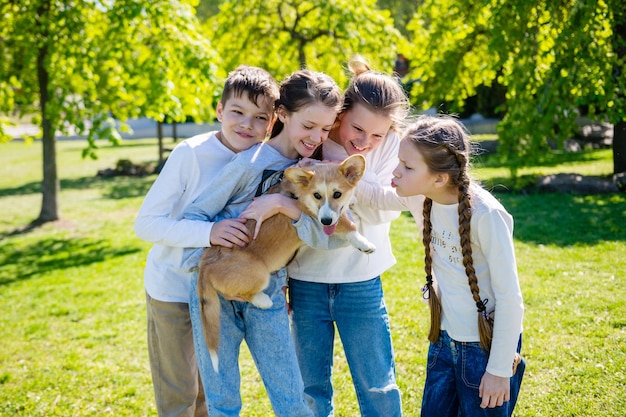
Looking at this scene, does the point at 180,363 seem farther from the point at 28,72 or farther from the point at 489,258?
the point at 28,72

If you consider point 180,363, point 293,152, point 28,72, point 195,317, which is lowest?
point 180,363

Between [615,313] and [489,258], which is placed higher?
[489,258]

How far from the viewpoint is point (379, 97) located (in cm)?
298

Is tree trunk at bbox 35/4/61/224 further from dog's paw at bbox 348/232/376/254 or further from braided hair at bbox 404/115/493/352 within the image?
braided hair at bbox 404/115/493/352

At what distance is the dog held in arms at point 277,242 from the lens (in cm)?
275

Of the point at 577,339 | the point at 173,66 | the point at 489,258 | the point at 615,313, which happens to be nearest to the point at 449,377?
the point at 489,258

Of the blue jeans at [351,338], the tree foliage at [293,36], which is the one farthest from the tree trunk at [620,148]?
the blue jeans at [351,338]

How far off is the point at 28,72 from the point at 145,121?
30111mm

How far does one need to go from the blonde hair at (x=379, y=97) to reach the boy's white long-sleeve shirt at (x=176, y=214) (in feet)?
2.63

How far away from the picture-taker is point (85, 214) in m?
13.9

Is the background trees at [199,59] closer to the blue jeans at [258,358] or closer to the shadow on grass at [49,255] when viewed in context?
the shadow on grass at [49,255]

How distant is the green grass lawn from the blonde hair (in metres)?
0.63

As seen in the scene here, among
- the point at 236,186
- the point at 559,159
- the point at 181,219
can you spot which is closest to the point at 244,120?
the point at 236,186

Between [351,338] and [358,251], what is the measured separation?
0.49 metres
